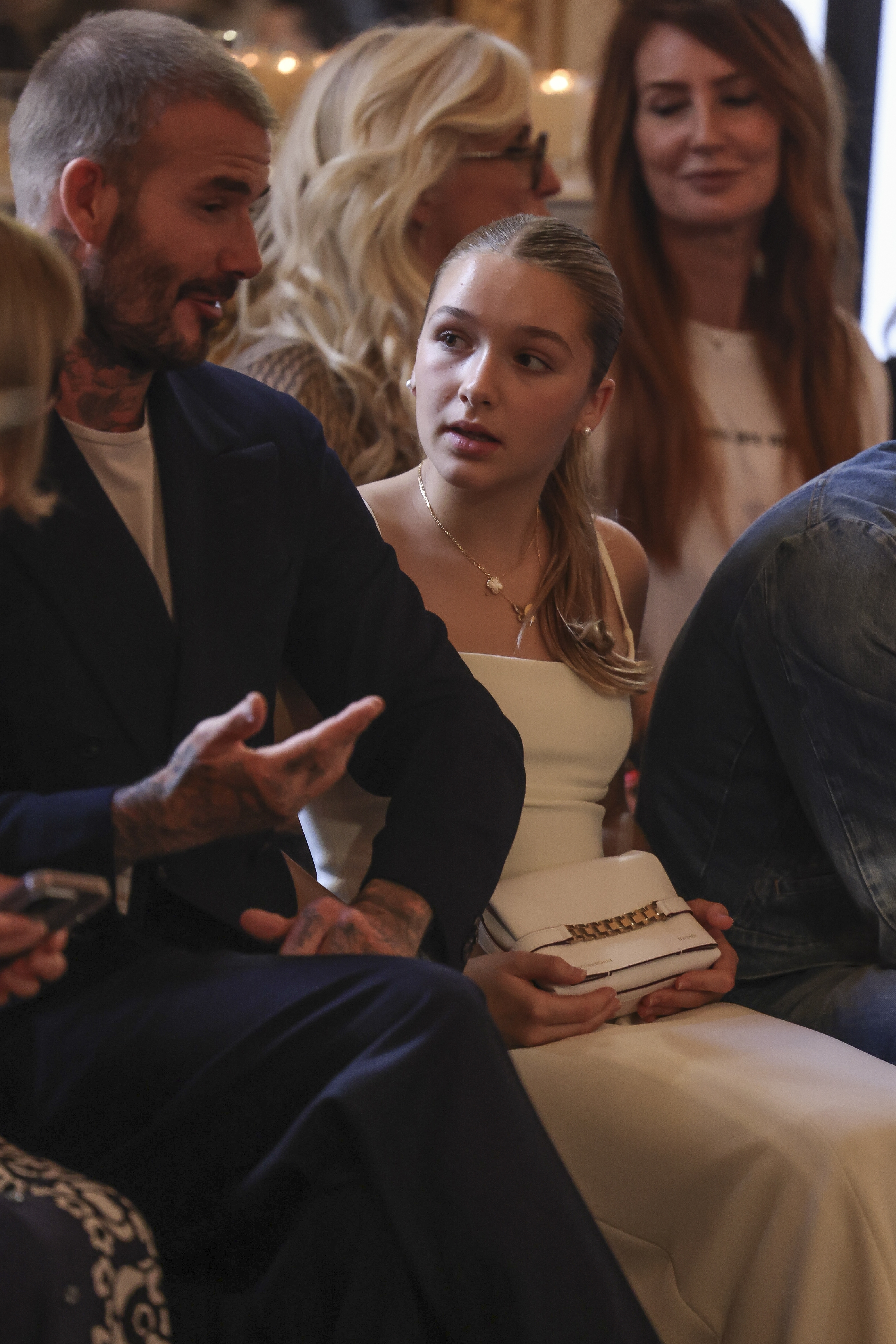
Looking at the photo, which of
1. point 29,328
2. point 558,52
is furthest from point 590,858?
point 558,52

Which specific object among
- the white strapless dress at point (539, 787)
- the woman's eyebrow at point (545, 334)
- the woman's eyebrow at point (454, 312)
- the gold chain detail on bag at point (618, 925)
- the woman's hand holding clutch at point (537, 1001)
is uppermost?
the woman's eyebrow at point (454, 312)

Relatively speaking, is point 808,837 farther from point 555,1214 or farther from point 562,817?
point 555,1214

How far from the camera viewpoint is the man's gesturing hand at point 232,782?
3.26 feet

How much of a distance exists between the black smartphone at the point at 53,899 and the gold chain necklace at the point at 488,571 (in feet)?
2.63

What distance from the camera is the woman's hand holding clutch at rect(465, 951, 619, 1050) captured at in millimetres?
1422

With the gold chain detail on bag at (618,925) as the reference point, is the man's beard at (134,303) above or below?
above

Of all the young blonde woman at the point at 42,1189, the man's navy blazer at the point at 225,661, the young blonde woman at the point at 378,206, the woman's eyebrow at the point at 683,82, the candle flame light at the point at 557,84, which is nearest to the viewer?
the young blonde woman at the point at 42,1189

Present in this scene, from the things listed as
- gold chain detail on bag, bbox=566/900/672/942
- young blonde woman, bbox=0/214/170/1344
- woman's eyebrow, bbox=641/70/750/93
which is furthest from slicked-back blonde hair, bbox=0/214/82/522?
woman's eyebrow, bbox=641/70/750/93

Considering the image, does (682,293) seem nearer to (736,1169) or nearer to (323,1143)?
(736,1169)

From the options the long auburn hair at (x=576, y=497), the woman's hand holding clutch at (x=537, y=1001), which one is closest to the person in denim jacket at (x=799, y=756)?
the long auburn hair at (x=576, y=497)

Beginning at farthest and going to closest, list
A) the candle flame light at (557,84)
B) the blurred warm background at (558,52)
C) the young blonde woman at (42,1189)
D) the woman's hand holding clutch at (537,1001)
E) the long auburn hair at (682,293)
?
the candle flame light at (557,84) < the blurred warm background at (558,52) < the long auburn hair at (682,293) < the woman's hand holding clutch at (537,1001) < the young blonde woman at (42,1189)

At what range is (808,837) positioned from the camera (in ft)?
5.47

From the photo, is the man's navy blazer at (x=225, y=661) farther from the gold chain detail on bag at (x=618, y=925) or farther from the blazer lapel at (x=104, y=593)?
the gold chain detail on bag at (x=618, y=925)

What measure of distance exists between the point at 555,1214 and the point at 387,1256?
12cm
